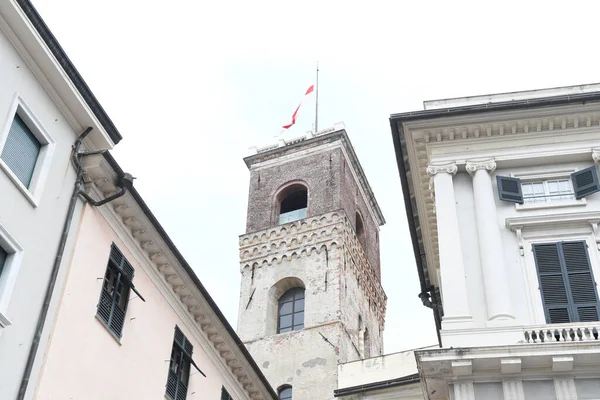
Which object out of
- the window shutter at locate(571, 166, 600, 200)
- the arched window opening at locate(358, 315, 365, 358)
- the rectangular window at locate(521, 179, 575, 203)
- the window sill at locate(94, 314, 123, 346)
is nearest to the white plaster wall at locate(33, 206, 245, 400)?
the window sill at locate(94, 314, 123, 346)

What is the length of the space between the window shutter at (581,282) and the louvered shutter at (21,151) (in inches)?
388

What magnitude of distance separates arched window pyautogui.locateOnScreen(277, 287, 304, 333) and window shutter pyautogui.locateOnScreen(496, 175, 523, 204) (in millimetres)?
23466

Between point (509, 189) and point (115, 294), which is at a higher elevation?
point (509, 189)

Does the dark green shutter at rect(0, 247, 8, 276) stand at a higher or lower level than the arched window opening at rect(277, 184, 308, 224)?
lower

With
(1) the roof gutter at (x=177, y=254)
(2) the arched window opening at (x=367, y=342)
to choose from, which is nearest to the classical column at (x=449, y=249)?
(1) the roof gutter at (x=177, y=254)

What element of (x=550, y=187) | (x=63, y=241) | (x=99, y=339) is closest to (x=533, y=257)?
(x=550, y=187)

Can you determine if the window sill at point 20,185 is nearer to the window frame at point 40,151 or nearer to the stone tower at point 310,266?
the window frame at point 40,151

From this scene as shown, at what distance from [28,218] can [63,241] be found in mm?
1056

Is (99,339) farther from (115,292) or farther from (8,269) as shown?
(8,269)

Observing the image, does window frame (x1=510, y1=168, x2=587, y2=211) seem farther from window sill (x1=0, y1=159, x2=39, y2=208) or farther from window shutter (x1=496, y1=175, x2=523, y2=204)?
window sill (x1=0, y1=159, x2=39, y2=208)

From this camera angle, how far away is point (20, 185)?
13586mm

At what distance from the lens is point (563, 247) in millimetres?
15617

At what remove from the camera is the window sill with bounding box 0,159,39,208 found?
13180 mm

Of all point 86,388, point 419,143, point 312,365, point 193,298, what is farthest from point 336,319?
point 86,388
